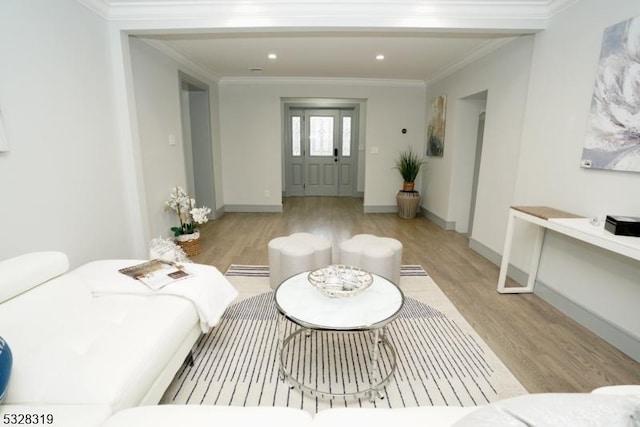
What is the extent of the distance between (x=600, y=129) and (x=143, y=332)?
3.06 m

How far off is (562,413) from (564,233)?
1912 mm

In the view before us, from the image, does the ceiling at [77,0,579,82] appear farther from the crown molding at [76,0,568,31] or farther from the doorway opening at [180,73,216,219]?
the doorway opening at [180,73,216,219]

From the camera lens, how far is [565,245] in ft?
8.36

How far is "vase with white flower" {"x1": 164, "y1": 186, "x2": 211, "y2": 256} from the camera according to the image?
3.67 m

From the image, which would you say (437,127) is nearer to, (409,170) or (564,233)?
(409,170)

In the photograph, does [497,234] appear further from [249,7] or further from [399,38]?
[249,7]

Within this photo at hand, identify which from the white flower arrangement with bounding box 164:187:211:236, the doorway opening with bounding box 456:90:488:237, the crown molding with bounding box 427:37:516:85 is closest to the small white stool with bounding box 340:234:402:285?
the white flower arrangement with bounding box 164:187:211:236

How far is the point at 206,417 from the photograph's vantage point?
38.3 inches

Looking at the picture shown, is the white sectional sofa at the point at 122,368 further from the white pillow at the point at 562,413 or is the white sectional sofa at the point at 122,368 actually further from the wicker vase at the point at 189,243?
the wicker vase at the point at 189,243

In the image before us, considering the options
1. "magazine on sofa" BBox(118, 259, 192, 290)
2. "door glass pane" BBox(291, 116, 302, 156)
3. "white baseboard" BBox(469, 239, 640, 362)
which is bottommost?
"white baseboard" BBox(469, 239, 640, 362)

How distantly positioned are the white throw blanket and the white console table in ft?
7.62

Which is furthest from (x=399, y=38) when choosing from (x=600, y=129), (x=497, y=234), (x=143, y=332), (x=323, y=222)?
(x=143, y=332)

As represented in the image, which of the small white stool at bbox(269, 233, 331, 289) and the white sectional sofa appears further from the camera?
the small white stool at bbox(269, 233, 331, 289)

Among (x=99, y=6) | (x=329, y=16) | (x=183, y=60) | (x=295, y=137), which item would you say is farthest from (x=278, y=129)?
(x=99, y=6)
